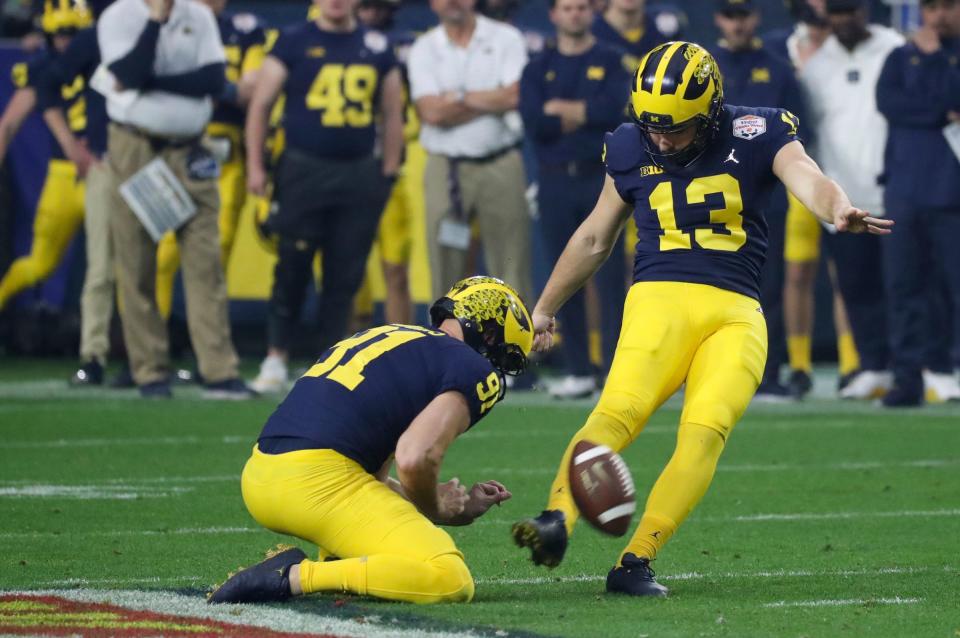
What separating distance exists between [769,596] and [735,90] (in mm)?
6538

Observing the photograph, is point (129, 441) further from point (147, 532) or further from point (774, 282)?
point (774, 282)

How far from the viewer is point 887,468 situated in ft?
29.2

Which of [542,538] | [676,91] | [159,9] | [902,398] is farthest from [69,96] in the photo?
[542,538]

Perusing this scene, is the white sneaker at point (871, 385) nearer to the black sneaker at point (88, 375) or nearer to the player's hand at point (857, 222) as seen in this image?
the black sneaker at point (88, 375)

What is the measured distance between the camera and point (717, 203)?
19.7ft

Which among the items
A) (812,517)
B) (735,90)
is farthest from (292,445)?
(735,90)

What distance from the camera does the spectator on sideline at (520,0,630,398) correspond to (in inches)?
463

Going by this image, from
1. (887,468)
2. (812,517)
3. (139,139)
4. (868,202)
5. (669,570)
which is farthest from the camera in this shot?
(868,202)

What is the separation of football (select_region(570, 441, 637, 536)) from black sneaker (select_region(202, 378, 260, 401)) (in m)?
6.45

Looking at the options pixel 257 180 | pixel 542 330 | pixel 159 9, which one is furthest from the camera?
pixel 257 180

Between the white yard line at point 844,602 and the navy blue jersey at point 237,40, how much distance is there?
8.27 meters

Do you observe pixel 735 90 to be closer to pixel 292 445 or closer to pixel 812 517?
pixel 812 517

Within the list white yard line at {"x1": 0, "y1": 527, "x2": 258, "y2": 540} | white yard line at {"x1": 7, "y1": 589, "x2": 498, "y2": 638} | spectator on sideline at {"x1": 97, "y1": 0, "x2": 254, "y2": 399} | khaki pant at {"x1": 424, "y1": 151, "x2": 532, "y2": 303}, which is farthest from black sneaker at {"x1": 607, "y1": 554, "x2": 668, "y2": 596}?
khaki pant at {"x1": 424, "y1": 151, "x2": 532, "y2": 303}

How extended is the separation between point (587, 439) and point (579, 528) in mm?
1865
